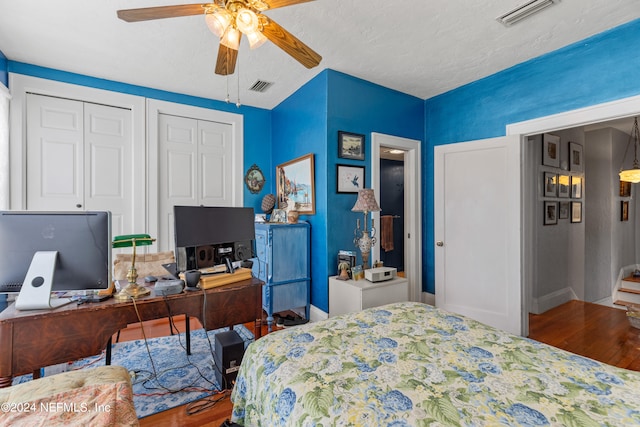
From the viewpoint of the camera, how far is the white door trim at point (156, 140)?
3.47 meters

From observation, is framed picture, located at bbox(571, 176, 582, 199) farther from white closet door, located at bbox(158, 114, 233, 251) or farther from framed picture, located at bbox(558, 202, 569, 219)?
white closet door, located at bbox(158, 114, 233, 251)

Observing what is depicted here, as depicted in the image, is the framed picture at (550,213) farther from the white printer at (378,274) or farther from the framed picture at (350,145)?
the framed picture at (350,145)

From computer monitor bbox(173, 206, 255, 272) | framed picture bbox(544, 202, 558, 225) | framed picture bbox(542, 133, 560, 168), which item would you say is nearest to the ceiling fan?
computer monitor bbox(173, 206, 255, 272)

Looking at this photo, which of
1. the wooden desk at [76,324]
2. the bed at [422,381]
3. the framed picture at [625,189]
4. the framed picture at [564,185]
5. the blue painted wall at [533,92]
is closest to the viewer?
the bed at [422,381]

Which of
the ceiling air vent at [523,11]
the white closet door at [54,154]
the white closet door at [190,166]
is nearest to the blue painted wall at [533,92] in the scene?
the ceiling air vent at [523,11]

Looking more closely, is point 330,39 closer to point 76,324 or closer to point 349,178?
point 349,178

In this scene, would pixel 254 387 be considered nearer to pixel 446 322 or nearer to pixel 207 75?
pixel 446 322

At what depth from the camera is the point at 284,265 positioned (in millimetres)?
3121

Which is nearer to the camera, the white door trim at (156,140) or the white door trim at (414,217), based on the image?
the white door trim at (156,140)

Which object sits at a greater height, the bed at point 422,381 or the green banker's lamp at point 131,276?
the green banker's lamp at point 131,276

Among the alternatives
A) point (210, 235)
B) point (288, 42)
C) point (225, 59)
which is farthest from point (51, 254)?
point (288, 42)

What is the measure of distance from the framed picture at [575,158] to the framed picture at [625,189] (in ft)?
2.78

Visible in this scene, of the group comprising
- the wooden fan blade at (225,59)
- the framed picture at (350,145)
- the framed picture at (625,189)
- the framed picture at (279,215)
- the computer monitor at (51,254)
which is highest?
the wooden fan blade at (225,59)

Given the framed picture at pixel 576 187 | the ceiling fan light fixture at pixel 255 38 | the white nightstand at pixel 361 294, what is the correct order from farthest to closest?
the framed picture at pixel 576 187
the white nightstand at pixel 361 294
the ceiling fan light fixture at pixel 255 38
